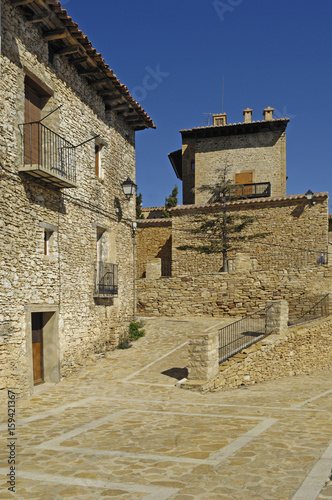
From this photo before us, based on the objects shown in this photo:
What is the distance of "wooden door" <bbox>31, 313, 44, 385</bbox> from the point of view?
11203 mm

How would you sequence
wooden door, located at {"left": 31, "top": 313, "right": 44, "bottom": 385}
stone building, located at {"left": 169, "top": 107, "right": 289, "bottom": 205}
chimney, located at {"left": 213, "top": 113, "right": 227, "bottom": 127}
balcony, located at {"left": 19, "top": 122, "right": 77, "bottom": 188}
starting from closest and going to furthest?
1. balcony, located at {"left": 19, "top": 122, "right": 77, "bottom": 188}
2. wooden door, located at {"left": 31, "top": 313, "right": 44, "bottom": 385}
3. stone building, located at {"left": 169, "top": 107, "right": 289, "bottom": 205}
4. chimney, located at {"left": 213, "top": 113, "right": 227, "bottom": 127}

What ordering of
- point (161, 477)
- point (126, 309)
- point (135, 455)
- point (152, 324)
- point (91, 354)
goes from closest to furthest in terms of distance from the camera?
1. point (161, 477)
2. point (135, 455)
3. point (91, 354)
4. point (126, 309)
5. point (152, 324)

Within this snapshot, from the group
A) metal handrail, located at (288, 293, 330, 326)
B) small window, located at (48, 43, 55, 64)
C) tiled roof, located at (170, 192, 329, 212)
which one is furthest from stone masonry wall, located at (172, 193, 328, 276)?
small window, located at (48, 43, 55, 64)

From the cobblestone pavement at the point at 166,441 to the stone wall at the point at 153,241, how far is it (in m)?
14.0

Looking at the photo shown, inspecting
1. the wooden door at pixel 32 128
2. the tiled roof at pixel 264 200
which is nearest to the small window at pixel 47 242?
the wooden door at pixel 32 128

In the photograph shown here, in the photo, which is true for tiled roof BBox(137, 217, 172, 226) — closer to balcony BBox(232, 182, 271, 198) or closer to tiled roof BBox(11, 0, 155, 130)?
balcony BBox(232, 182, 271, 198)

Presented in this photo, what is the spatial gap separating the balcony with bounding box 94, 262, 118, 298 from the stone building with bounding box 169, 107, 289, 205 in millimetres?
14219

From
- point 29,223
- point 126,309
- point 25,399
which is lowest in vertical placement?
point 25,399

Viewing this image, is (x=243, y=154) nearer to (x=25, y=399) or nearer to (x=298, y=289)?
(x=298, y=289)

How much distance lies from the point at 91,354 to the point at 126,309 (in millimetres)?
3351

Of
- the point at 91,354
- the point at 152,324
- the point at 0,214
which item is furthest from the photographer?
the point at 152,324

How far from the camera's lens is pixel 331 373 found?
15.4 metres

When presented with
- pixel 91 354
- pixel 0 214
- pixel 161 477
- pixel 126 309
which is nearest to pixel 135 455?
pixel 161 477

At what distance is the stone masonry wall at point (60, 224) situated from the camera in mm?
9797
